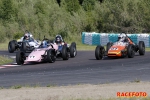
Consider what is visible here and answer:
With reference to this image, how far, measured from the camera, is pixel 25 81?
18578mm

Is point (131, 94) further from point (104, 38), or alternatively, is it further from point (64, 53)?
point (104, 38)

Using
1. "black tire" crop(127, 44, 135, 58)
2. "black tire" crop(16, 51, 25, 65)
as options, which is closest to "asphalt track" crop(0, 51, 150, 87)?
"black tire" crop(127, 44, 135, 58)

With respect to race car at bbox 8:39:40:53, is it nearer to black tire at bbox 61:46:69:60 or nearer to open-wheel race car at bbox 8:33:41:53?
open-wheel race car at bbox 8:33:41:53

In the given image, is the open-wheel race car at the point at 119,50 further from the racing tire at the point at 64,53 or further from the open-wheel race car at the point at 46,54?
the open-wheel race car at the point at 46,54

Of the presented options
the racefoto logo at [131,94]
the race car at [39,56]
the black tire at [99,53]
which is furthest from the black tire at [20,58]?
the racefoto logo at [131,94]

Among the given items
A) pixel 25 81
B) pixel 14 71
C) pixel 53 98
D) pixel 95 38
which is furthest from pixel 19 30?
pixel 53 98

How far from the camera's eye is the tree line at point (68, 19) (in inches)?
1984

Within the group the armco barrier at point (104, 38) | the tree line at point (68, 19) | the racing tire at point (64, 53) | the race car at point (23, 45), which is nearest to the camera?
the racing tire at point (64, 53)

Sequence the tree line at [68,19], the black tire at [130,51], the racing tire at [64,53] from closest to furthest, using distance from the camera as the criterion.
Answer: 1. the black tire at [130,51]
2. the racing tire at [64,53]
3. the tree line at [68,19]

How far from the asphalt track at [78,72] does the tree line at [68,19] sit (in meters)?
23.6

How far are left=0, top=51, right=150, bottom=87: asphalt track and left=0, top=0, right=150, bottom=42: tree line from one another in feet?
77.6

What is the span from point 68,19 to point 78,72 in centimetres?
3688

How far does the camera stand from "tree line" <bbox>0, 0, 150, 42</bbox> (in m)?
50.4

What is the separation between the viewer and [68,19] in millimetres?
57719
